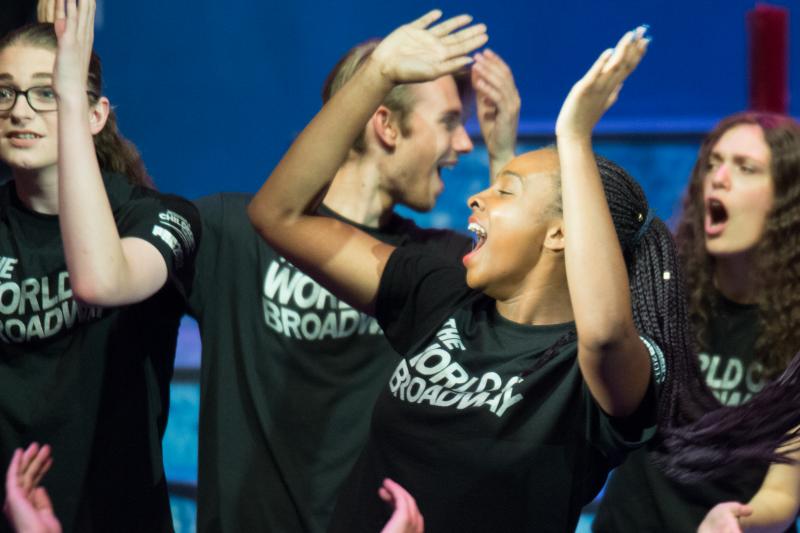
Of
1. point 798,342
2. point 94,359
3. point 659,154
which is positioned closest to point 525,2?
point 659,154

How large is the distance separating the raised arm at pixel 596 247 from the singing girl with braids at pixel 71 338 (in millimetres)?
875

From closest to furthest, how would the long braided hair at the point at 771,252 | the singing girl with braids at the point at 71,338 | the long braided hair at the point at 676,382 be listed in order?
the long braided hair at the point at 676,382 < the singing girl with braids at the point at 71,338 < the long braided hair at the point at 771,252

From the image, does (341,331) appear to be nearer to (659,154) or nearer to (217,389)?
(217,389)

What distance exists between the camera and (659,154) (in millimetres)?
5000

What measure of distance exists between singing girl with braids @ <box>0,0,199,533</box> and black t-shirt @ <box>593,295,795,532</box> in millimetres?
1013

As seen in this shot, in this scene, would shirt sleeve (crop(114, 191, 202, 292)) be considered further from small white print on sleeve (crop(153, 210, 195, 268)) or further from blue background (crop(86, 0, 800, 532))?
blue background (crop(86, 0, 800, 532))

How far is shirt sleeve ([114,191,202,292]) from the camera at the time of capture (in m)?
2.46

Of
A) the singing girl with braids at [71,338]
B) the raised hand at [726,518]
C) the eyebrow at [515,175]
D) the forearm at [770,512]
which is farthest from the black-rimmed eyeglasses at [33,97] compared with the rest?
the forearm at [770,512]

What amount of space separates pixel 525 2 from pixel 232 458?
11.2 feet

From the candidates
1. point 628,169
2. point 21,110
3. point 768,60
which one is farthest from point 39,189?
point 628,169

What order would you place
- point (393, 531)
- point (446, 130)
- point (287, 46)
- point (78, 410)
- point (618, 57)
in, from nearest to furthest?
point (393, 531)
point (618, 57)
point (78, 410)
point (446, 130)
point (287, 46)

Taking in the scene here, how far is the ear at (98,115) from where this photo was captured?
2.63m

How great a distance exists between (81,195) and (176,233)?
319 mm

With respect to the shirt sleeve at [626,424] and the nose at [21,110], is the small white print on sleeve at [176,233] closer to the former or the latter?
the nose at [21,110]
